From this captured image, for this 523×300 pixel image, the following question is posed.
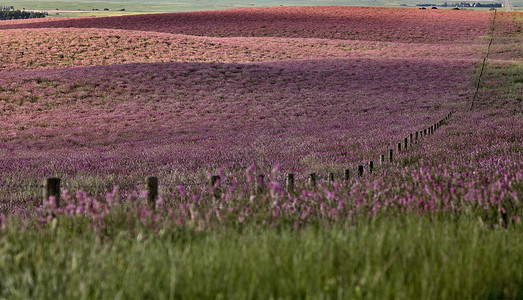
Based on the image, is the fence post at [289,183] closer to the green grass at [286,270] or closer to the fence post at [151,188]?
the fence post at [151,188]

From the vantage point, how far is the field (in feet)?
11.1

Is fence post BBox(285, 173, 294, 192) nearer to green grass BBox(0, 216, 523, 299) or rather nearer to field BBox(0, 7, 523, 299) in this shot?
field BBox(0, 7, 523, 299)

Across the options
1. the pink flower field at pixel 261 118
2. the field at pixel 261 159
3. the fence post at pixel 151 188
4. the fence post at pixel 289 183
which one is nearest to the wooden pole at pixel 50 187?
the field at pixel 261 159

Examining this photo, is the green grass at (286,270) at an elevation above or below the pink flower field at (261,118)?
above

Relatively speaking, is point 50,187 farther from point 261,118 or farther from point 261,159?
point 261,118

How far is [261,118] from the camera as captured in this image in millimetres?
23672

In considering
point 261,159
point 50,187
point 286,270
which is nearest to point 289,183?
point 50,187

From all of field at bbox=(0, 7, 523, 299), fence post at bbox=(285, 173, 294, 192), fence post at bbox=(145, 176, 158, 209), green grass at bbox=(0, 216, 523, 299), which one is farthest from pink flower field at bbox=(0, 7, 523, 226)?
green grass at bbox=(0, 216, 523, 299)

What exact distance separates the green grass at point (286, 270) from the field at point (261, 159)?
2 centimetres

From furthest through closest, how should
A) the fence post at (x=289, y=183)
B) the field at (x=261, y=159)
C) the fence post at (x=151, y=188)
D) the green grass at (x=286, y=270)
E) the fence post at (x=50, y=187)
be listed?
the fence post at (x=289, y=183)
the fence post at (x=151, y=188)
the fence post at (x=50, y=187)
the field at (x=261, y=159)
the green grass at (x=286, y=270)

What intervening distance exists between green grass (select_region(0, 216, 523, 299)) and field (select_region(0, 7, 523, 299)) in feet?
0.06

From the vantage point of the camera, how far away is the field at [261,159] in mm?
3393

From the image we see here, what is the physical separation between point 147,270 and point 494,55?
1782 inches

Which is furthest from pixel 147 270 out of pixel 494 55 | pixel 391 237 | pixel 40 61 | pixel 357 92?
pixel 494 55
